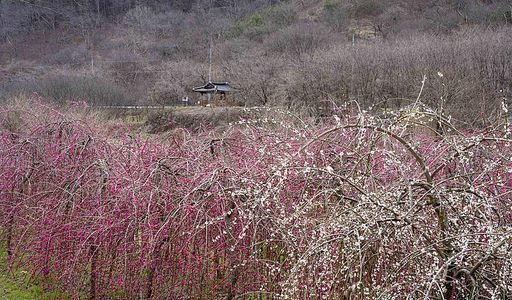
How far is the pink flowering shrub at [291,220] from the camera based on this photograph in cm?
352

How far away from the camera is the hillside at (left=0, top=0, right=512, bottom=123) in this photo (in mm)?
21922

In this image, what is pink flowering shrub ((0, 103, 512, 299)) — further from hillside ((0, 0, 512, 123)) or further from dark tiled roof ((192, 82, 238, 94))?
dark tiled roof ((192, 82, 238, 94))

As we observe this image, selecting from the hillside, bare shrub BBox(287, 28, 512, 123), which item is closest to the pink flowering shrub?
the hillside

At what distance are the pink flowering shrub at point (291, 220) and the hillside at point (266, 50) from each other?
3.67 m

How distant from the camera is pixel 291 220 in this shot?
427 cm

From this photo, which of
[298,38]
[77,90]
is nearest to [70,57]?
[77,90]

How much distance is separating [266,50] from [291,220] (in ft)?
122

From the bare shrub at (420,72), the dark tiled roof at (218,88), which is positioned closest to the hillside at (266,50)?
the bare shrub at (420,72)

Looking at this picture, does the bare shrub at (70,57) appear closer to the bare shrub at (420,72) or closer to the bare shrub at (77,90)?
the bare shrub at (77,90)

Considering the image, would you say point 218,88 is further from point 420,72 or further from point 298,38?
point 420,72

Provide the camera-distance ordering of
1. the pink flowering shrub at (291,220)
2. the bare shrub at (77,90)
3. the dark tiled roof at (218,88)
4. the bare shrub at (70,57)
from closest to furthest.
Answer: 1. the pink flowering shrub at (291,220)
2. the bare shrub at (77,90)
3. the dark tiled roof at (218,88)
4. the bare shrub at (70,57)

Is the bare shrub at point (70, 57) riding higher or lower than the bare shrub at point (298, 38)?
lower

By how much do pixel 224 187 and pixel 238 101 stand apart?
92.9 feet

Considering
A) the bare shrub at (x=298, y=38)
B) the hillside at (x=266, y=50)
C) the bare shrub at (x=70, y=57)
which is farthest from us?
the bare shrub at (x=70, y=57)
